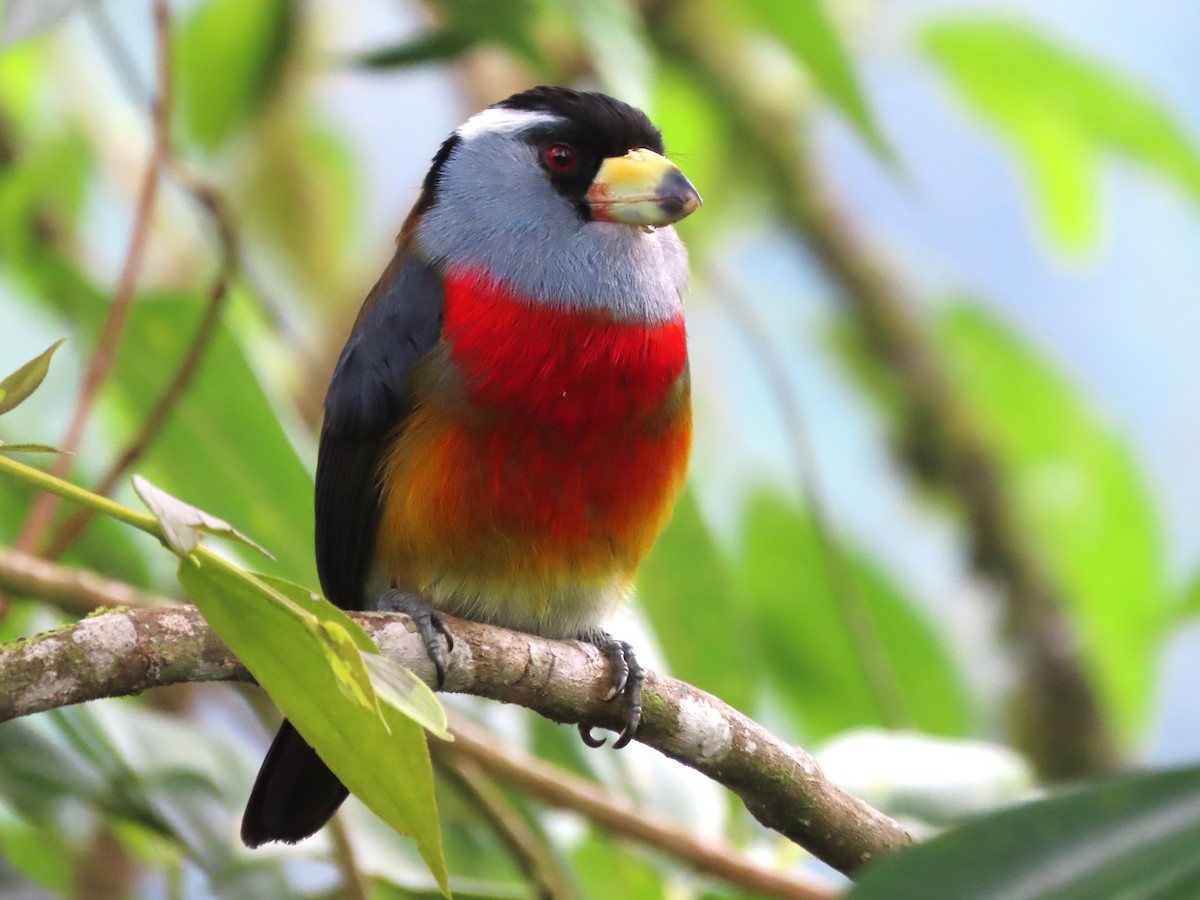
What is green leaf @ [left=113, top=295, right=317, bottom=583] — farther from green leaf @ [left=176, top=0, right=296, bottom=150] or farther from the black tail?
green leaf @ [left=176, top=0, right=296, bottom=150]

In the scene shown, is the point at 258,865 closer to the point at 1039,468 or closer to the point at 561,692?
the point at 561,692

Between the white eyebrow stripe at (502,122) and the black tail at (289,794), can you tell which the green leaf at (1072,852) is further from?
the white eyebrow stripe at (502,122)

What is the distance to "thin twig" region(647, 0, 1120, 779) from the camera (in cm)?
427

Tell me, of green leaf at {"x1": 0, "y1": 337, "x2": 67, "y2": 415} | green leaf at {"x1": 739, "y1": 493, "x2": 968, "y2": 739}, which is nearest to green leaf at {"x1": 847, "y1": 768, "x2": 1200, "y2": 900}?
green leaf at {"x1": 0, "y1": 337, "x2": 67, "y2": 415}

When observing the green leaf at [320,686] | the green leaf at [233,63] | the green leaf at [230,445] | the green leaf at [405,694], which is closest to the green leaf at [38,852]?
the green leaf at [230,445]

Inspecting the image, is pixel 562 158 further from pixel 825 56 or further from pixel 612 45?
pixel 825 56

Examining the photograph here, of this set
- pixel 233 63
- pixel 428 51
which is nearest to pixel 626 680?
pixel 428 51

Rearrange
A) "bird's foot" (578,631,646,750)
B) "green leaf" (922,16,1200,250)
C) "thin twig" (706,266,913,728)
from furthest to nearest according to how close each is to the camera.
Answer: "green leaf" (922,16,1200,250)
"thin twig" (706,266,913,728)
"bird's foot" (578,631,646,750)

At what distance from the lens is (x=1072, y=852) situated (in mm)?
1027

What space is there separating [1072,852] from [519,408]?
3.70 feet

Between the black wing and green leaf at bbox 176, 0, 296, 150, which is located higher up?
green leaf at bbox 176, 0, 296, 150

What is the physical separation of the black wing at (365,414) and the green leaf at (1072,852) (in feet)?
4.02

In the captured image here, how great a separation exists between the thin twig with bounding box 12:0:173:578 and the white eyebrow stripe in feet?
1.71

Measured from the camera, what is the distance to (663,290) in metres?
2.23
